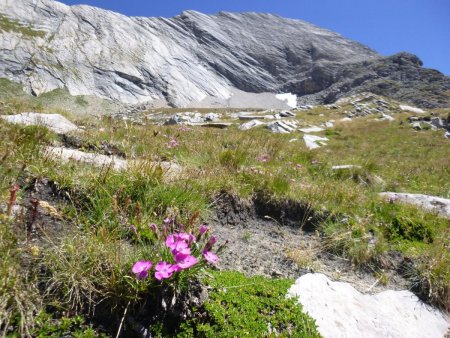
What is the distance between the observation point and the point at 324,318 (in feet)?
11.1

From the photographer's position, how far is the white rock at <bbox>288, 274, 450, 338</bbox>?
11.1 ft

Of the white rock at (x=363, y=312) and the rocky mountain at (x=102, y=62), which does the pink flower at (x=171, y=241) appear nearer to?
the white rock at (x=363, y=312)

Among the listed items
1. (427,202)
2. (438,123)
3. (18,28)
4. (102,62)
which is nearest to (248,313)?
(427,202)

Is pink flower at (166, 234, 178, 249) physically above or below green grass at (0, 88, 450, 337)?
above

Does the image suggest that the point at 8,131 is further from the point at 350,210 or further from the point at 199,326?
the point at 350,210

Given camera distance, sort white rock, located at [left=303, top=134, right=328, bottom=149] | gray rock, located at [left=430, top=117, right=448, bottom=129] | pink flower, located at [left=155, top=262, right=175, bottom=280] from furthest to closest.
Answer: gray rock, located at [left=430, top=117, right=448, bottom=129], white rock, located at [left=303, top=134, right=328, bottom=149], pink flower, located at [left=155, top=262, right=175, bottom=280]

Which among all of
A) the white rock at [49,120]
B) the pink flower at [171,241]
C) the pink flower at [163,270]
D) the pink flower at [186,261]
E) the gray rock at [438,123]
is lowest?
the white rock at [49,120]

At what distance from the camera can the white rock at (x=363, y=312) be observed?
3.39 metres

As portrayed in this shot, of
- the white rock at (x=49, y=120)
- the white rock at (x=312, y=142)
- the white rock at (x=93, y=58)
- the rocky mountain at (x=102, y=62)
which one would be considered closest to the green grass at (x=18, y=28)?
the rocky mountain at (x=102, y=62)

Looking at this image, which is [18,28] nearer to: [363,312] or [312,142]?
[312,142]

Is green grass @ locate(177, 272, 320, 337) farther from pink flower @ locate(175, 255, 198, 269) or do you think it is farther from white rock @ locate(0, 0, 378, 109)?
white rock @ locate(0, 0, 378, 109)

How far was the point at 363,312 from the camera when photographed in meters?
3.71

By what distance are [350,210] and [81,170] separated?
15.4 ft

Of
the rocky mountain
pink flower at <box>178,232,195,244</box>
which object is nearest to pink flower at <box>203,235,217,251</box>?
pink flower at <box>178,232,195,244</box>
